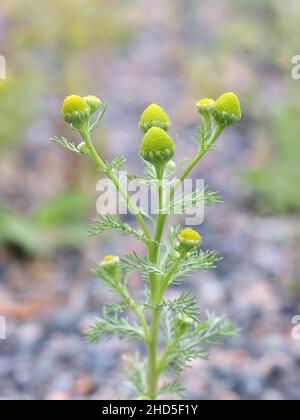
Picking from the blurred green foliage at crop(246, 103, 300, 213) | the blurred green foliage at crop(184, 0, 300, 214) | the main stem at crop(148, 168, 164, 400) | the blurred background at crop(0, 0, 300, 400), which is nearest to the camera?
the main stem at crop(148, 168, 164, 400)

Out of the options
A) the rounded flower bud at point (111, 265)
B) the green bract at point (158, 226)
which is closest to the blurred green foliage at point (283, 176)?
the green bract at point (158, 226)

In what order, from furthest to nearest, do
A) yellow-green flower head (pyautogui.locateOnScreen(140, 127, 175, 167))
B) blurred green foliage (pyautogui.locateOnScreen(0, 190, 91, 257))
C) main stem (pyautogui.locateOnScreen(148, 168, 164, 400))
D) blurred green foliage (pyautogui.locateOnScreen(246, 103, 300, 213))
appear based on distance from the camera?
blurred green foliage (pyautogui.locateOnScreen(246, 103, 300, 213)) < blurred green foliage (pyautogui.locateOnScreen(0, 190, 91, 257)) < main stem (pyautogui.locateOnScreen(148, 168, 164, 400)) < yellow-green flower head (pyautogui.locateOnScreen(140, 127, 175, 167))

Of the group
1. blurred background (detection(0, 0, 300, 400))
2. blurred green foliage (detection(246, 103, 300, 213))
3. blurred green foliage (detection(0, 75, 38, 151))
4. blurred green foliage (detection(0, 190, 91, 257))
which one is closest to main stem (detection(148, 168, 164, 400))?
blurred background (detection(0, 0, 300, 400))

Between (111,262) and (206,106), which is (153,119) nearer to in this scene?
(206,106)

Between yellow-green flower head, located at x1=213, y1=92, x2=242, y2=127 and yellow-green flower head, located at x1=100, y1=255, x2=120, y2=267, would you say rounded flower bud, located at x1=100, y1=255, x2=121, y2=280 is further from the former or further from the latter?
yellow-green flower head, located at x1=213, y1=92, x2=242, y2=127
